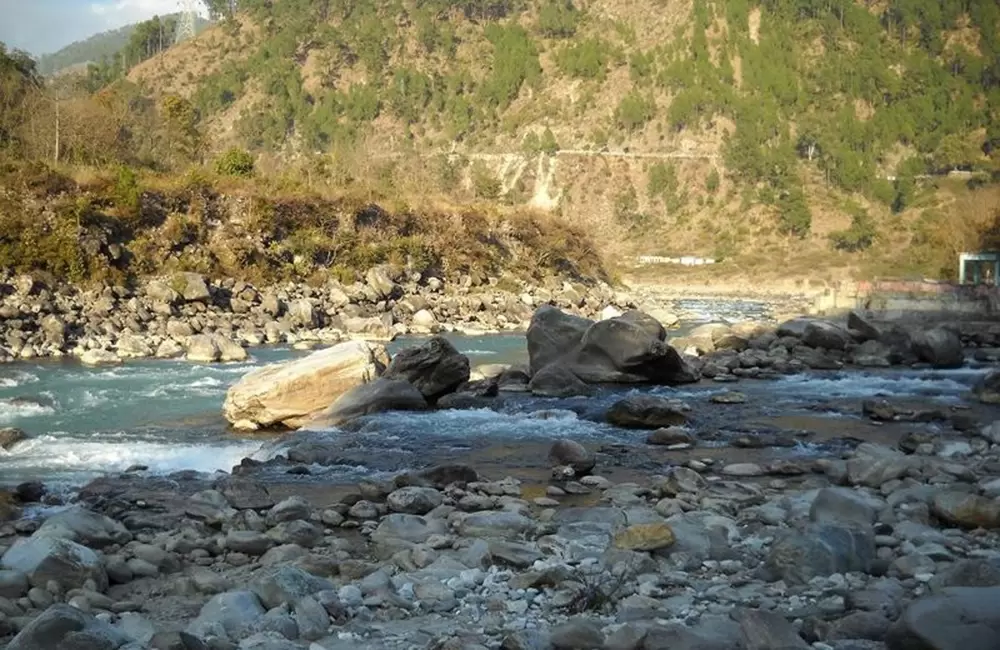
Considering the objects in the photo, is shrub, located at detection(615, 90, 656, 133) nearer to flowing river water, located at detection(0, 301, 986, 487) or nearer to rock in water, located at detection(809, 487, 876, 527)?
flowing river water, located at detection(0, 301, 986, 487)

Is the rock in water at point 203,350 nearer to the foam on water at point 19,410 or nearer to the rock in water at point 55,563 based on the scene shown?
the foam on water at point 19,410

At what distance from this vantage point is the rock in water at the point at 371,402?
1625cm

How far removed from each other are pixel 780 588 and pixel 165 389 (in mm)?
16015

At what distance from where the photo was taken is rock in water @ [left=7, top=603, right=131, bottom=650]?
5.88 metres

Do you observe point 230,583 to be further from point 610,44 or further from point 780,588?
point 610,44

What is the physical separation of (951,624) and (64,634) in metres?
5.22

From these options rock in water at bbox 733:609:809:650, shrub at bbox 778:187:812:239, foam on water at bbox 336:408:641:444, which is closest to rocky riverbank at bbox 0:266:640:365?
foam on water at bbox 336:408:641:444

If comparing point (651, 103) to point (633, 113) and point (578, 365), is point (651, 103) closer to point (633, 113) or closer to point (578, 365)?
point (633, 113)

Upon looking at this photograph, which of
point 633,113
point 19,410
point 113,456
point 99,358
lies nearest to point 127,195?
point 99,358

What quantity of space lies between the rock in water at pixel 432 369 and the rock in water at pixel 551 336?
2.68m

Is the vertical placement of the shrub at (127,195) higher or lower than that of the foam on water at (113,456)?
higher

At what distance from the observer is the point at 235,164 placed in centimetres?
4853

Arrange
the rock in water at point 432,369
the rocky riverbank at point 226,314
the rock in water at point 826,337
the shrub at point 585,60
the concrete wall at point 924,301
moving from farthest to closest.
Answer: the shrub at point 585,60, the concrete wall at point 924,301, the rocky riverbank at point 226,314, the rock in water at point 826,337, the rock in water at point 432,369

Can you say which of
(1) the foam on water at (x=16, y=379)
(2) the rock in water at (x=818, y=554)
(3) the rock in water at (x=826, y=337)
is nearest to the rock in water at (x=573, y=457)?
(2) the rock in water at (x=818, y=554)
